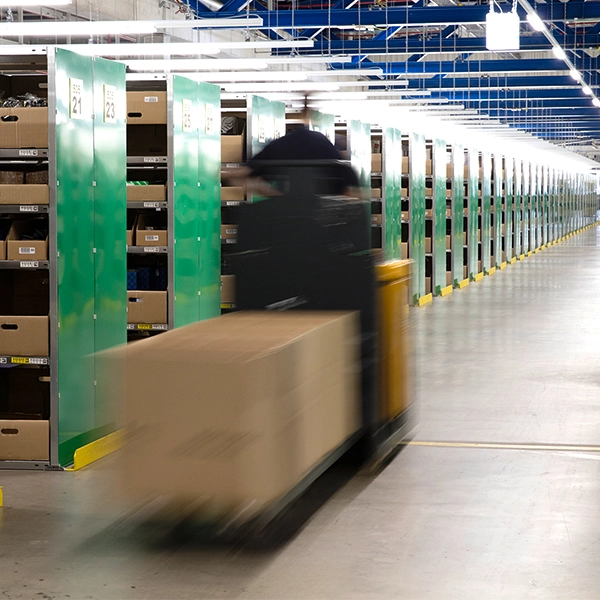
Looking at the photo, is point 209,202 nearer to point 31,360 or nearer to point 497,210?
point 31,360

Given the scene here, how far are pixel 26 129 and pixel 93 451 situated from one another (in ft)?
7.02

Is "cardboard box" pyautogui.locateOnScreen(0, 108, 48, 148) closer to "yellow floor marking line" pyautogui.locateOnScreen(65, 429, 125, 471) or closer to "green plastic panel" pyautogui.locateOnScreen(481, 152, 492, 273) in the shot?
"yellow floor marking line" pyautogui.locateOnScreen(65, 429, 125, 471)

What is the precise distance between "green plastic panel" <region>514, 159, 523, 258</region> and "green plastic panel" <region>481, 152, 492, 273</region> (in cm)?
498

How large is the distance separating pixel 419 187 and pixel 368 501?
12542mm

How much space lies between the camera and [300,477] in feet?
16.4

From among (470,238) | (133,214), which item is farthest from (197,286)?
(470,238)

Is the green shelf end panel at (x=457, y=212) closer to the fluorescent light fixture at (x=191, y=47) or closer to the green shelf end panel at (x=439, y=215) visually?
the green shelf end panel at (x=439, y=215)

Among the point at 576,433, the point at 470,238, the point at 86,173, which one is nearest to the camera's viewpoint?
the point at 86,173

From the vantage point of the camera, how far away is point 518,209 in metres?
30.0

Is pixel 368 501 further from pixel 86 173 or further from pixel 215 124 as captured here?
pixel 215 124

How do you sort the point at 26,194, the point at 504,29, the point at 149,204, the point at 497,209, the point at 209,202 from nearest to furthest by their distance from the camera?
the point at 26,194
the point at 149,204
the point at 209,202
the point at 504,29
the point at 497,209

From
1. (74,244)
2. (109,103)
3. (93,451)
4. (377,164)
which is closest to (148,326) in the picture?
(93,451)

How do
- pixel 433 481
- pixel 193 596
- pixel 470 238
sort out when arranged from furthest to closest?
pixel 470 238 → pixel 433 481 → pixel 193 596

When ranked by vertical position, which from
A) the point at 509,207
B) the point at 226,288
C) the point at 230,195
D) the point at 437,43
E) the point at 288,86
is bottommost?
the point at 226,288
